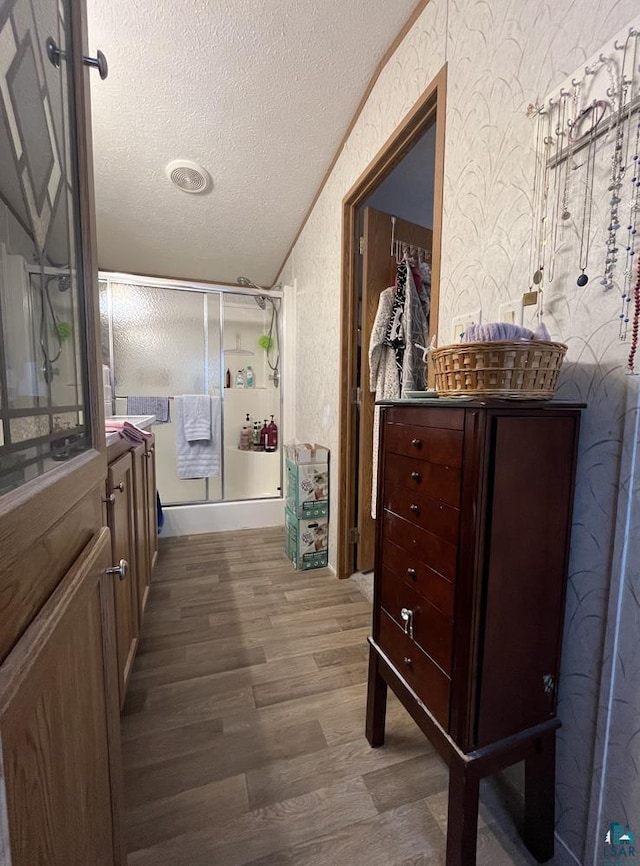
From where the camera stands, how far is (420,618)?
0.84m

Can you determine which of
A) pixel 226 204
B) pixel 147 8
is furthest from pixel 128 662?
pixel 226 204

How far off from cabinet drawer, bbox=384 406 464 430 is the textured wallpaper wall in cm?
31

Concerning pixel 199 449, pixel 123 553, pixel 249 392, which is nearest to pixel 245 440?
pixel 249 392

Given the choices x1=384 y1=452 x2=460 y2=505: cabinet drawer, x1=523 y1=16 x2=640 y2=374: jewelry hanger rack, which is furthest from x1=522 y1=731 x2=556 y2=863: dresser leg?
x1=523 y1=16 x2=640 y2=374: jewelry hanger rack

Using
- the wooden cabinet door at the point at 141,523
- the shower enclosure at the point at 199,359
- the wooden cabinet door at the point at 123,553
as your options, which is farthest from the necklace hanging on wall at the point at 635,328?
the shower enclosure at the point at 199,359

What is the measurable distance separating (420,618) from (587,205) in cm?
99

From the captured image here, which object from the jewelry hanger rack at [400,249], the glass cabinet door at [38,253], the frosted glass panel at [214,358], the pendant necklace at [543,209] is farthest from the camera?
the frosted glass panel at [214,358]

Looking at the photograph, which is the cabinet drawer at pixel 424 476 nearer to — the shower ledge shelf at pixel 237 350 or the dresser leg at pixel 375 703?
the dresser leg at pixel 375 703

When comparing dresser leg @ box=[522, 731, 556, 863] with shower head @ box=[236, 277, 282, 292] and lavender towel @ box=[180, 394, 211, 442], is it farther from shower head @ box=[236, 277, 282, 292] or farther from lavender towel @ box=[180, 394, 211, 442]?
shower head @ box=[236, 277, 282, 292]

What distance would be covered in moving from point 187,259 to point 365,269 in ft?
5.68

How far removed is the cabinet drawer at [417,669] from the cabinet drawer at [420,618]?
2cm

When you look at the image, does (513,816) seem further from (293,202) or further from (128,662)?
(293,202)

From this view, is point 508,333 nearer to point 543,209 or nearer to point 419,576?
point 543,209

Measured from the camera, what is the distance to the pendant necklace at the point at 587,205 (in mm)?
720
